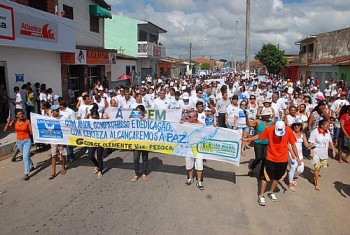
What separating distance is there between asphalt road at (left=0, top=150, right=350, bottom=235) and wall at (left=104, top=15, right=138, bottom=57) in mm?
26261

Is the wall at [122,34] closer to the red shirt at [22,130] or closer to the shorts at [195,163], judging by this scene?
the red shirt at [22,130]

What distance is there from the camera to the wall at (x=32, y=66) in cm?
1267

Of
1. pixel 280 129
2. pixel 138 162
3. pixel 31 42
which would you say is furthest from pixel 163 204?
pixel 31 42

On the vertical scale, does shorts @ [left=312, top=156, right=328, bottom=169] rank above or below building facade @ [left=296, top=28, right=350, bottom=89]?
below

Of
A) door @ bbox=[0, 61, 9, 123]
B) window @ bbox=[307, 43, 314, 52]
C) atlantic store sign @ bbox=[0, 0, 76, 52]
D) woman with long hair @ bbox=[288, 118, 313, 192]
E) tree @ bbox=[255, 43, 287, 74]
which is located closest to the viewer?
woman with long hair @ bbox=[288, 118, 313, 192]

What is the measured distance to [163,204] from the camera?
5746mm

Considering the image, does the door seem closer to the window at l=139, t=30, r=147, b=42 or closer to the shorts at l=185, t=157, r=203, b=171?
the shorts at l=185, t=157, r=203, b=171

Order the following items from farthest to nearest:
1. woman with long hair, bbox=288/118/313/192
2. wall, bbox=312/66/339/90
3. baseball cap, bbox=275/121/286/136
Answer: wall, bbox=312/66/339/90 < woman with long hair, bbox=288/118/313/192 < baseball cap, bbox=275/121/286/136

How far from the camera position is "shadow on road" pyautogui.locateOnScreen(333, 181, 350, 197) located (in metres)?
6.45

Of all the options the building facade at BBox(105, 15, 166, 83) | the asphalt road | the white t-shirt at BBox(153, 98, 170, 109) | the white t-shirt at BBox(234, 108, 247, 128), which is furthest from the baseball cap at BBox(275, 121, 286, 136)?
the building facade at BBox(105, 15, 166, 83)

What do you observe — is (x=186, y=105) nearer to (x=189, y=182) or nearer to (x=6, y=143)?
(x=189, y=182)

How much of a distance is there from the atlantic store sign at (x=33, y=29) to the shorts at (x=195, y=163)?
817 cm

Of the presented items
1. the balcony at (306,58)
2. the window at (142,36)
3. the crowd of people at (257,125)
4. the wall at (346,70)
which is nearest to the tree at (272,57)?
the balcony at (306,58)

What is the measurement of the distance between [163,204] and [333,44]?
3242 centimetres
